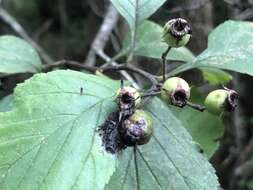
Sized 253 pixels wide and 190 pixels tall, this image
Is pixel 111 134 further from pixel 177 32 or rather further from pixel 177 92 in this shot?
pixel 177 32

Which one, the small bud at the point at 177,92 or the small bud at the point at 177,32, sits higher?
the small bud at the point at 177,32

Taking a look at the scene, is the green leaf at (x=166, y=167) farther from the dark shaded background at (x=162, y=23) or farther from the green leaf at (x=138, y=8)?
the dark shaded background at (x=162, y=23)

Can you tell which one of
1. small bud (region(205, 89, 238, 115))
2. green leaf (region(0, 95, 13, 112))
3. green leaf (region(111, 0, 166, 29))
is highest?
green leaf (region(111, 0, 166, 29))

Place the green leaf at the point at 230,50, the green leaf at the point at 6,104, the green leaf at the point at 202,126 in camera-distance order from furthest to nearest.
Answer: the green leaf at the point at 202,126 < the green leaf at the point at 6,104 < the green leaf at the point at 230,50

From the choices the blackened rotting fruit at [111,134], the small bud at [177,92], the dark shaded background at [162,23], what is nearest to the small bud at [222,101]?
the small bud at [177,92]

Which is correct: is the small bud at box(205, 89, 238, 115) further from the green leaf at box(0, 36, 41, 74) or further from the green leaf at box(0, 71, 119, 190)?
the green leaf at box(0, 36, 41, 74)

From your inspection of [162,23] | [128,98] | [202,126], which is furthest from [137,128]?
[162,23]

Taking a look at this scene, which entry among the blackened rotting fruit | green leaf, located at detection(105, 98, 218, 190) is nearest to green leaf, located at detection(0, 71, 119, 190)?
the blackened rotting fruit
